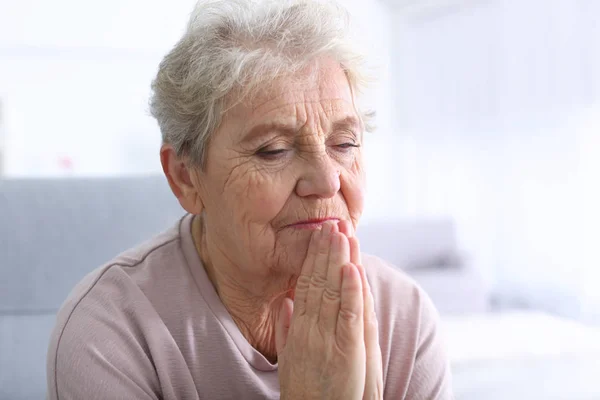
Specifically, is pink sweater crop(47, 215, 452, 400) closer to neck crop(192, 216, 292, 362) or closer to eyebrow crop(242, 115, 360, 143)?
neck crop(192, 216, 292, 362)

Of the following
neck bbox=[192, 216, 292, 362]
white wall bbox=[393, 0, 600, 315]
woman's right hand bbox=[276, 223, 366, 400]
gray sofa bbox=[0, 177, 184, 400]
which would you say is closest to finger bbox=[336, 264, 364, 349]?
woman's right hand bbox=[276, 223, 366, 400]

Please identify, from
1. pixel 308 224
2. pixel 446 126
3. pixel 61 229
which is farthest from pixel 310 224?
pixel 446 126

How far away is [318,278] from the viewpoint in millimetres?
1170

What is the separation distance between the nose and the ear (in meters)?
0.26

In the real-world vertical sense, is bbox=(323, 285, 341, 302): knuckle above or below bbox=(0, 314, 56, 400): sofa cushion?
above

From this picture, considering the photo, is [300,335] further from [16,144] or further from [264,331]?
[16,144]

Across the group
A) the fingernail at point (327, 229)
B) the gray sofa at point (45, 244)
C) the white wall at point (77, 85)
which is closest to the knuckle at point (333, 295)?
the fingernail at point (327, 229)

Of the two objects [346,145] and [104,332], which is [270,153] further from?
[104,332]

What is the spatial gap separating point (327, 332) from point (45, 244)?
1138 mm

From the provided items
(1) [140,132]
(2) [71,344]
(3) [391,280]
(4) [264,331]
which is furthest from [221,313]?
(1) [140,132]

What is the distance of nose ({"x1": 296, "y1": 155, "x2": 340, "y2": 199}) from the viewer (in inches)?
47.7

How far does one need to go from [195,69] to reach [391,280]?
0.66 meters

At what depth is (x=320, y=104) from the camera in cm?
123

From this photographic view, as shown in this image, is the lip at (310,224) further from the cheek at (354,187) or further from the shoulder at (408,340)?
the shoulder at (408,340)
